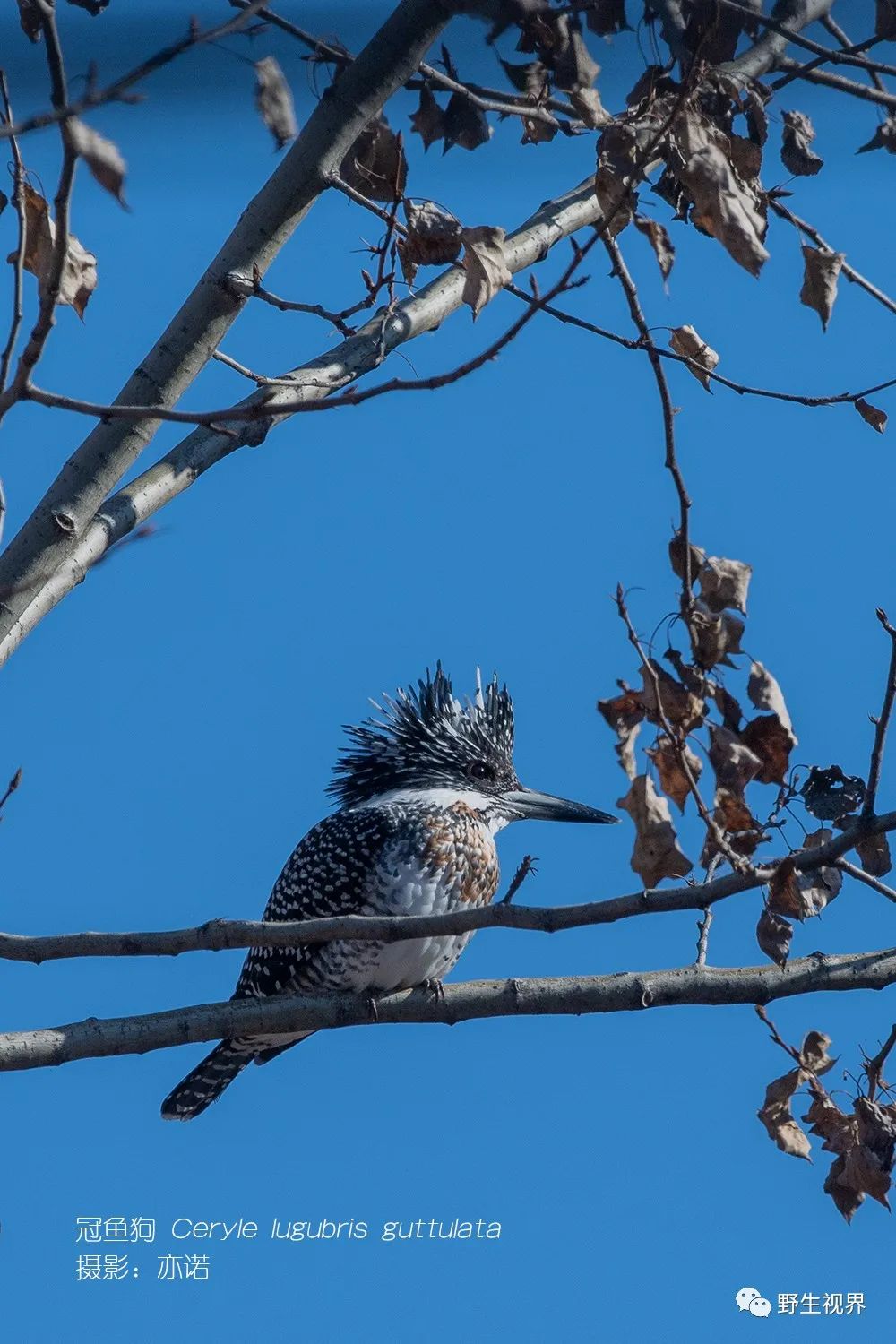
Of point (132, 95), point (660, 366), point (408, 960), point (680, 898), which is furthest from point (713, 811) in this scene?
point (408, 960)

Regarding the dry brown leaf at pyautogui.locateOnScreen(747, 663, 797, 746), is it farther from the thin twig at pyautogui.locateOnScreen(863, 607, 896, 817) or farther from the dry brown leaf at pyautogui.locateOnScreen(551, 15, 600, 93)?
the dry brown leaf at pyautogui.locateOnScreen(551, 15, 600, 93)

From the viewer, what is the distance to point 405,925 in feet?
8.89

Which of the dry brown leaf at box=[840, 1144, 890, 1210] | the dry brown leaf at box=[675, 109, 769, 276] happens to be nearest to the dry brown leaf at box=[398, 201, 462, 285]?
the dry brown leaf at box=[675, 109, 769, 276]

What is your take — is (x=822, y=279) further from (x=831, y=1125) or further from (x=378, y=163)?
(x=831, y=1125)

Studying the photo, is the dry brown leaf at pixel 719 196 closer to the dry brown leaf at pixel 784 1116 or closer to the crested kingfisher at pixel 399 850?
the dry brown leaf at pixel 784 1116

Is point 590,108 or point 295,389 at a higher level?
point 590,108

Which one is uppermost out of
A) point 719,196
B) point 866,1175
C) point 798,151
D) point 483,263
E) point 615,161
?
point 798,151

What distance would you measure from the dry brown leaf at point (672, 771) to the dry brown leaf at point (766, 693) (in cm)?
13

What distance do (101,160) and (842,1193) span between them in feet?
8.12

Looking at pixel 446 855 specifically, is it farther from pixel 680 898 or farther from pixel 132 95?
pixel 132 95

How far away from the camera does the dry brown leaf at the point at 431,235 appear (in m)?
2.92

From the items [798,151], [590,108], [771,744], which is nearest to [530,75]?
[590,108]

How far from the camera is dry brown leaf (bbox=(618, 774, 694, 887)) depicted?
2332 mm

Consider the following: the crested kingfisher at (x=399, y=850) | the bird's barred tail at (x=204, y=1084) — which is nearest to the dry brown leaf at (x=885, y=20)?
the crested kingfisher at (x=399, y=850)
